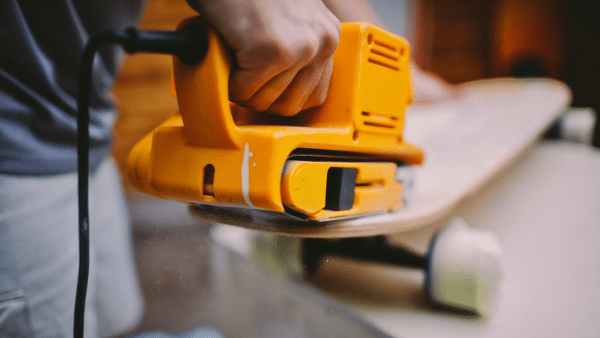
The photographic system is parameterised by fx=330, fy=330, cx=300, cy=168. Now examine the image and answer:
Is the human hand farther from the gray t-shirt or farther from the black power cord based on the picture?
the gray t-shirt

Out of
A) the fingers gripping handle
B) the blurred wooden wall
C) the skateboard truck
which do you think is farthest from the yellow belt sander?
the blurred wooden wall

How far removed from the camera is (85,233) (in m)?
0.29

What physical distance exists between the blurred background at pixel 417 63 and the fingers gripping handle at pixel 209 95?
0.23m

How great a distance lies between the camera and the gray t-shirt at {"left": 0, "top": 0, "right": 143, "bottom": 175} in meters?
0.44

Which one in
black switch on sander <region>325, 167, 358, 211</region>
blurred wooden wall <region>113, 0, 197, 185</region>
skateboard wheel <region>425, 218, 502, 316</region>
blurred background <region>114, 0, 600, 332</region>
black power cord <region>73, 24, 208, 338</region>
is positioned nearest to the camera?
black power cord <region>73, 24, 208, 338</region>

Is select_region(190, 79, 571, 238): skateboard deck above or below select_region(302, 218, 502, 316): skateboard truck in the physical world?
above

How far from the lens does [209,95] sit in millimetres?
286

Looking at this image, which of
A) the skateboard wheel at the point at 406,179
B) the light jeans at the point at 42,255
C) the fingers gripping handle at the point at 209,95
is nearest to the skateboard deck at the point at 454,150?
the skateboard wheel at the point at 406,179

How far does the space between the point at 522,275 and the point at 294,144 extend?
538 millimetres

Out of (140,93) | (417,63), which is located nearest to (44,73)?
A: (140,93)

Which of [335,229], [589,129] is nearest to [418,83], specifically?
[589,129]

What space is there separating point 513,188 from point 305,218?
93 cm

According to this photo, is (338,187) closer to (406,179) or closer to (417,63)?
(406,179)

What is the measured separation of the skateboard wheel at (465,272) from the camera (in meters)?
0.47
